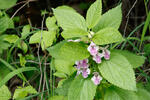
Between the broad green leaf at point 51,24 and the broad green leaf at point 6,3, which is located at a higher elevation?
the broad green leaf at point 6,3

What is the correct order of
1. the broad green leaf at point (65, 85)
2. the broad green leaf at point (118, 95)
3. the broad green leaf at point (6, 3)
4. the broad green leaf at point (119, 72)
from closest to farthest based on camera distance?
the broad green leaf at point (119, 72)
the broad green leaf at point (118, 95)
the broad green leaf at point (65, 85)
the broad green leaf at point (6, 3)

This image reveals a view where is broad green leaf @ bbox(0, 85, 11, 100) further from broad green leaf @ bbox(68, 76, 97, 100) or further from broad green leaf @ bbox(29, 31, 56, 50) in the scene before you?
broad green leaf @ bbox(68, 76, 97, 100)

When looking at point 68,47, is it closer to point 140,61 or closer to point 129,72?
point 129,72

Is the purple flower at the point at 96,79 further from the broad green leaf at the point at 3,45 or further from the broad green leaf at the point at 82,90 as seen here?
the broad green leaf at the point at 3,45

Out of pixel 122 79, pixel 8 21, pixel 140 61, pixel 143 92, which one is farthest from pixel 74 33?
pixel 8 21

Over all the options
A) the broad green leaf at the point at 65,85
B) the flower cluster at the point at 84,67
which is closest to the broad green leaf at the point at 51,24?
the broad green leaf at the point at 65,85
